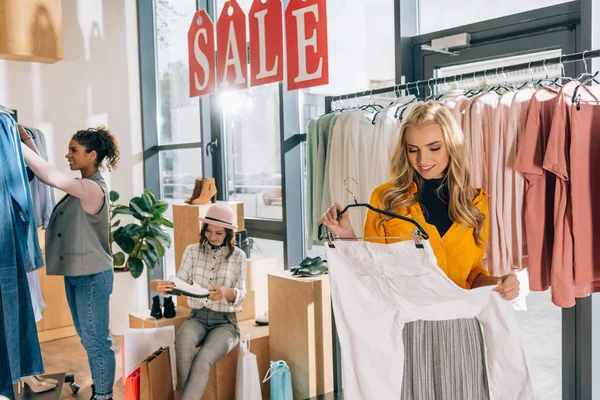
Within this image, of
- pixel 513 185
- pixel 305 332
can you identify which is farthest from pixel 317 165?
pixel 513 185

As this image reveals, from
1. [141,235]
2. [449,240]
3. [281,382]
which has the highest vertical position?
[449,240]

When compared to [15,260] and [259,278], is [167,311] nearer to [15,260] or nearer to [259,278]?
[259,278]

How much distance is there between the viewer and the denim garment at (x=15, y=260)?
2182 mm

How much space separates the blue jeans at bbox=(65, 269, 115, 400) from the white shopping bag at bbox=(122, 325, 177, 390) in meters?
0.26

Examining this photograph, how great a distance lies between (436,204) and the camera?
1.92 meters

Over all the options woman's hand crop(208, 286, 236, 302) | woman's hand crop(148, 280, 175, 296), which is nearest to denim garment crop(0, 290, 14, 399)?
woman's hand crop(148, 280, 175, 296)

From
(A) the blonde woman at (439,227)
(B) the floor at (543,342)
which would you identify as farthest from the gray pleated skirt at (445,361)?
(B) the floor at (543,342)

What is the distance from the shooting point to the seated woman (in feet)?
9.53

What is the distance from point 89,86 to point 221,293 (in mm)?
2892

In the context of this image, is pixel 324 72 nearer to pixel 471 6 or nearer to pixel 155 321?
pixel 471 6

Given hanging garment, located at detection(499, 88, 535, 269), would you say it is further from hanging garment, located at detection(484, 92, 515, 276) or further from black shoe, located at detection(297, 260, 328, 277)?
black shoe, located at detection(297, 260, 328, 277)

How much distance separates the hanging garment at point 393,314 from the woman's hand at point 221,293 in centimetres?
130

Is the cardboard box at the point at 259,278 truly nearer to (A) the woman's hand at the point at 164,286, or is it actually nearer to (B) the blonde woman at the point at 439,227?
(A) the woman's hand at the point at 164,286

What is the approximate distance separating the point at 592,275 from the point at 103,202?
7.86 feet
